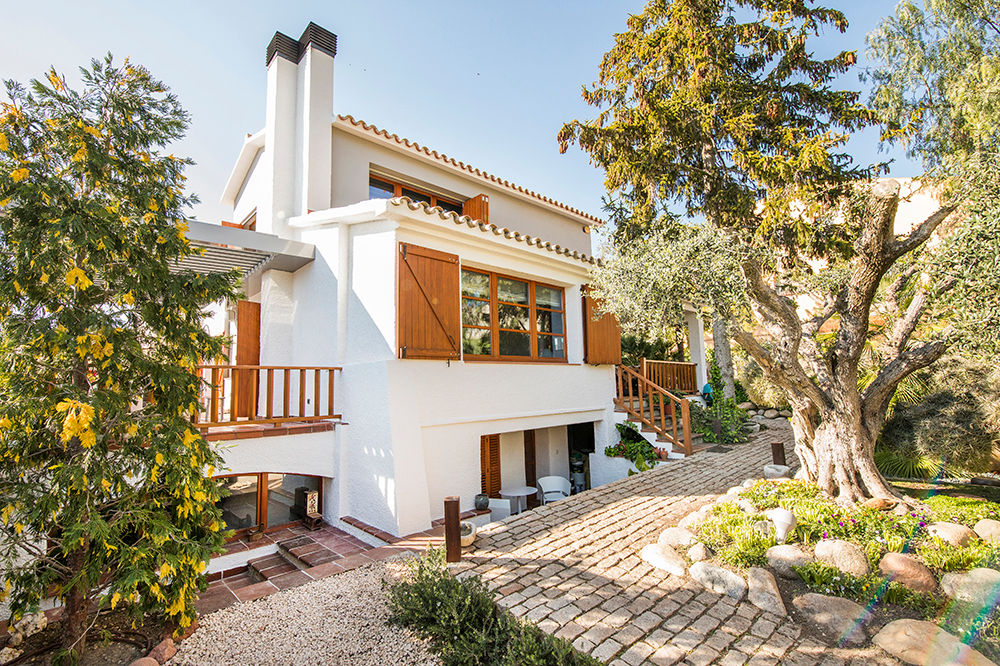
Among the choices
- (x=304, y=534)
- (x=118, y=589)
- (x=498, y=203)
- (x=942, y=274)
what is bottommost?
(x=304, y=534)

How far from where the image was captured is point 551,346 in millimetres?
9758

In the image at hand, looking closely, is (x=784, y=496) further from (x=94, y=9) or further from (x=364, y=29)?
(x=94, y=9)

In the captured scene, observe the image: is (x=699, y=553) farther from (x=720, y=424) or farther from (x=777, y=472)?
(x=720, y=424)

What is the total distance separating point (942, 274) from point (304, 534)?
874 cm

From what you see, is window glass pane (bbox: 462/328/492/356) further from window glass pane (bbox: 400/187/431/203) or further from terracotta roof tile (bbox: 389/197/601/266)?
window glass pane (bbox: 400/187/431/203)

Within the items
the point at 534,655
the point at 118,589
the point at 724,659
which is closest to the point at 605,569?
the point at 724,659

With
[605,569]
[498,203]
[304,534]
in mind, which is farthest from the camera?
[498,203]

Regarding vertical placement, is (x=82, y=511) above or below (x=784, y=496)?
above

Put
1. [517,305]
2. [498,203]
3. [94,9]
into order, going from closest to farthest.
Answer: [94,9], [517,305], [498,203]

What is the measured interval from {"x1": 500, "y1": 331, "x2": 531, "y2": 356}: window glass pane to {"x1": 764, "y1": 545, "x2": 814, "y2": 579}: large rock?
5.20m

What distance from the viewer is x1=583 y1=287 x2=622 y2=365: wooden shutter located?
10.1 metres

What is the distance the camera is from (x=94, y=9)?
5.89 meters

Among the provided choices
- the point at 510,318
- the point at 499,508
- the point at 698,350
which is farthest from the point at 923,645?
the point at 698,350

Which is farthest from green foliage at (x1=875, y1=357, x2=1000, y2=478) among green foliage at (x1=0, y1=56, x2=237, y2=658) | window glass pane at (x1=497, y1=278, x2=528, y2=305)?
green foliage at (x1=0, y1=56, x2=237, y2=658)
